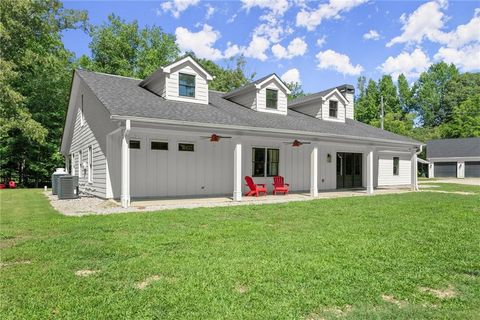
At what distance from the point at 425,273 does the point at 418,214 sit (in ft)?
16.6

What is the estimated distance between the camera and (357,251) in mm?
4859

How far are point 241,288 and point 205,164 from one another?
10.2m

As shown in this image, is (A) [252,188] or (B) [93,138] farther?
(B) [93,138]

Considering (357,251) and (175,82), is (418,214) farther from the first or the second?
(175,82)

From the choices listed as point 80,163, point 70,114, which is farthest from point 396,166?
point 70,114

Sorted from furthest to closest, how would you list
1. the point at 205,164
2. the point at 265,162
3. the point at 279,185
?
the point at 265,162 < the point at 279,185 < the point at 205,164

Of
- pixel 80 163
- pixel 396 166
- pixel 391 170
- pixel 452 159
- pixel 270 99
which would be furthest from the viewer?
pixel 452 159

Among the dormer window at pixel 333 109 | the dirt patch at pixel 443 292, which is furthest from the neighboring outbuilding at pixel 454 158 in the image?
the dirt patch at pixel 443 292

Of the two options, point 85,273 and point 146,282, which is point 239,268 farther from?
point 85,273

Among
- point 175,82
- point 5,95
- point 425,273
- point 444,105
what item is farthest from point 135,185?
point 444,105

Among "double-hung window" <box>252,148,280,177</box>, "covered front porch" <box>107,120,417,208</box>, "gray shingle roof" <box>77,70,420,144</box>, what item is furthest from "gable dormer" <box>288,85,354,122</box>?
"double-hung window" <box>252,148,280,177</box>

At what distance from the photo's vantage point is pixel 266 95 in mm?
16094

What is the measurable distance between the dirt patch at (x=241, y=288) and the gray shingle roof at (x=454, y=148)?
4331cm

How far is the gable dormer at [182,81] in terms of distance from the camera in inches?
518
